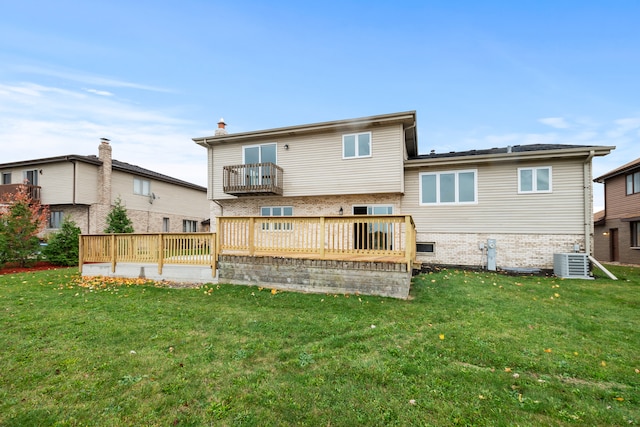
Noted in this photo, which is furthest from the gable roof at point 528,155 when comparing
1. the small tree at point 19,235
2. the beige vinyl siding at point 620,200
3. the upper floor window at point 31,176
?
the upper floor window at point 31,176

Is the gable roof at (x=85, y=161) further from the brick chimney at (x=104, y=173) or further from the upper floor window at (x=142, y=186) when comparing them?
the upper floor window at (x=142, y=186)

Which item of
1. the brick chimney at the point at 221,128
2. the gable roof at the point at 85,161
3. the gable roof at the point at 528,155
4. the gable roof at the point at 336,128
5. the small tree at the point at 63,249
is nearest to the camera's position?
the gable roof at the point at 528,155

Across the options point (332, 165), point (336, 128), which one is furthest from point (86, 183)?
point (336, 128)

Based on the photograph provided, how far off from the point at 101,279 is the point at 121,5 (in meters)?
9.67

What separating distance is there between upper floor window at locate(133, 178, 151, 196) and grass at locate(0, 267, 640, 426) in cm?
1646

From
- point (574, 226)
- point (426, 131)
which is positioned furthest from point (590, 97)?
point (574, 226)

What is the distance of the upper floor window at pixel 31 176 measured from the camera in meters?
18.8

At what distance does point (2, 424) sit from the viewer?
2309 mm

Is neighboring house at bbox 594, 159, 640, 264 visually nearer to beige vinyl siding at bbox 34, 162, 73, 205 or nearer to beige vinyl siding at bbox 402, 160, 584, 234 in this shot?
beige vinyl siding at bbox 402, 160, 584, 234

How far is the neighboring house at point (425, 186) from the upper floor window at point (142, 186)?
10133 mm

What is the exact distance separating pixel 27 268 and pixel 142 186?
10.2 metres

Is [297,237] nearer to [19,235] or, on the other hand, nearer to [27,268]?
[27,268]

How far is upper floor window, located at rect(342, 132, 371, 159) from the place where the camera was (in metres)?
12.4

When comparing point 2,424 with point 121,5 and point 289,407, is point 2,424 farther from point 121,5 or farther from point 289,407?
point 121,5
